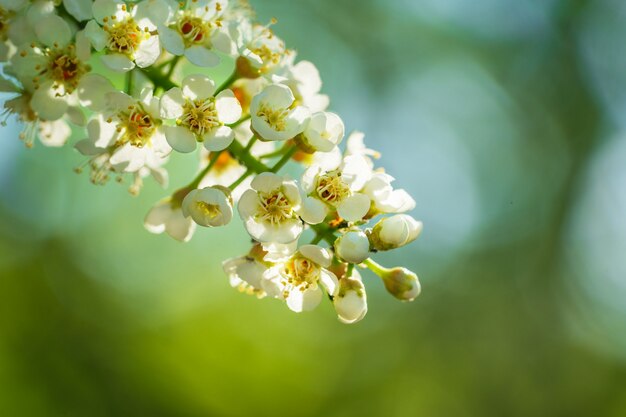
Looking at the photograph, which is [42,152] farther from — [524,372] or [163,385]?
[524,372]

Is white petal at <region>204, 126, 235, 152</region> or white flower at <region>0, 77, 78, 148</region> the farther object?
white flower at <region>0, 77, 78, 148</region>

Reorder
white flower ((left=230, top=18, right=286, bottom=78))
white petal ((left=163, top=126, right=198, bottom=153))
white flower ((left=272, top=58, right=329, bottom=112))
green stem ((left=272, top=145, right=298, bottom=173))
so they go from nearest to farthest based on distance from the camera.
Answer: white petal ((left=163, top=126, right=198, bottom=153)) < green stem ((left=272, top=145, right=298, bottom=173)) < white flower ((left=230, top=18, right=286, bottom=78)) < white flower ((left=272, top=58, right=329, bottom=112))

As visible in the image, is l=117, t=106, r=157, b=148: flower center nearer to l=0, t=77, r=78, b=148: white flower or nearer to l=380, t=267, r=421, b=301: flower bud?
l=0, t=77, r=78, b=148: white flower

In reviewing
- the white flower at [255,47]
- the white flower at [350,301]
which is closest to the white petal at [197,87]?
the white flower at [255,47]

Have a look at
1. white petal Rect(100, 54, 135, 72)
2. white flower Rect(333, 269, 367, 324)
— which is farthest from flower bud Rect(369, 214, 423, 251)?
white petal Rect(100, 54, 135, 72)

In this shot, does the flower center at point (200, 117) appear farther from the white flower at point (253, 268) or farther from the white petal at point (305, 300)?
the white petal at point (305, 300)

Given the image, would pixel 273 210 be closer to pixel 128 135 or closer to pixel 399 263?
pixel 128 135

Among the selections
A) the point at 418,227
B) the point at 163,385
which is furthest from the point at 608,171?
the point at 418,227
